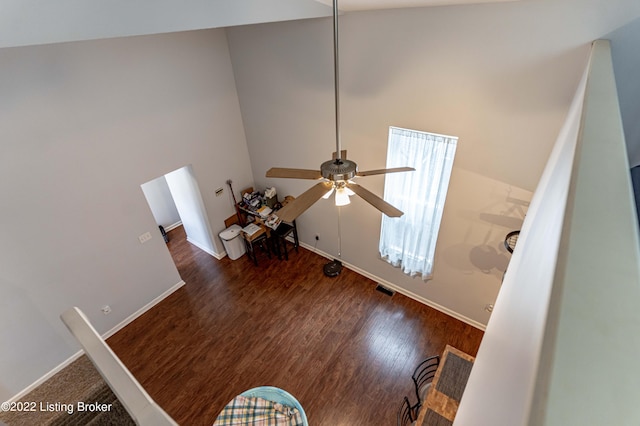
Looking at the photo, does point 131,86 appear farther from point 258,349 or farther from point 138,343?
point 258,349

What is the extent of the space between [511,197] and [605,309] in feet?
11.4

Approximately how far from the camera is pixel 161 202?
692 centimetres

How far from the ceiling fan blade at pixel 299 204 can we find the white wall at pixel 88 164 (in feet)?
10.7

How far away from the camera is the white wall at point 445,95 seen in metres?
2.69

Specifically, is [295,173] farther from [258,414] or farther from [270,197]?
[270,197]

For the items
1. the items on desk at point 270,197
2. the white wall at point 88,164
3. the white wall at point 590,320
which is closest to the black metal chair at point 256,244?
the items on desk at point 270,197

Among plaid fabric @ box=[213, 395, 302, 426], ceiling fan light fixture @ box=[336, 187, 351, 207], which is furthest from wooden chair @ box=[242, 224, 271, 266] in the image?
ceiling fan light fixture @ box=[336, 187, 351, 207]

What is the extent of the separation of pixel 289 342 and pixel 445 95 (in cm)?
383

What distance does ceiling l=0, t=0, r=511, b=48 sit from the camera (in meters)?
1.62

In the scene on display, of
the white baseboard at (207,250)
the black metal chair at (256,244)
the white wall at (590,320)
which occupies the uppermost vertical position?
the white wall at (590,320)

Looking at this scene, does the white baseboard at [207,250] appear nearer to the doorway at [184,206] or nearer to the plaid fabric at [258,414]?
the doorway at [184,206]

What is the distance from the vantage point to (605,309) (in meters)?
0.36

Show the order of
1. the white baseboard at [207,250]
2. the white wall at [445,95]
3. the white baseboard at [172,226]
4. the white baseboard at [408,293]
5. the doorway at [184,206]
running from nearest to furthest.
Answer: the white wall at [445,95] < the white baseboard at [408,293] < the doorway at [184,206] < the white baseboard at [207,250] < the white baseboard at [172,226]

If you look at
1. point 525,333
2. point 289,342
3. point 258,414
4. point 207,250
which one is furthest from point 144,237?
point 525,333
